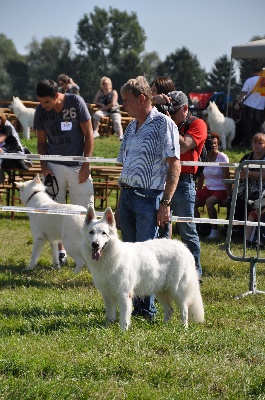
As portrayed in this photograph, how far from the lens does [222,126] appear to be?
19141 millimetres

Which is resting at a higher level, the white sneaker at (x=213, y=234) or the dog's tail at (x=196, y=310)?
the dog's tail at (x=196, y=310)

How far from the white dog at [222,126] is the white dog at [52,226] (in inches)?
410

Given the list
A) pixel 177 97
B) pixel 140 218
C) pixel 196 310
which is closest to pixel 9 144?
pixel 177 97

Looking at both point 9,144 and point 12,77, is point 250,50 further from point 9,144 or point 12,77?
point 12,77

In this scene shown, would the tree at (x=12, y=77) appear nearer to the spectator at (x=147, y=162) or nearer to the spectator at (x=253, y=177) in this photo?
the spectator at (x=253, y=177)

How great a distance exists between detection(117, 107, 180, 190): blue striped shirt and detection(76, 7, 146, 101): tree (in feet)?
127

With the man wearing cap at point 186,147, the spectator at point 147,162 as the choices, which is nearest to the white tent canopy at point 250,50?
the man wearing cap at point 186,147

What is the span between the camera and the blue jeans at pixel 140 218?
6168mm

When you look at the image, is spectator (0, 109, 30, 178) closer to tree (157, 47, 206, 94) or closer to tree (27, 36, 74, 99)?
tree (27, 36, 74, 99)

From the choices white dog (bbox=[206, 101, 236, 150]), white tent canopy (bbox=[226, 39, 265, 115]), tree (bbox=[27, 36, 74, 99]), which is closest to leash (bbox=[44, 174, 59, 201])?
white dog (bbox=[206, 101, 236, 150])

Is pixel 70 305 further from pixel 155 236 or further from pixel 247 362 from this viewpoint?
pixel 247 362

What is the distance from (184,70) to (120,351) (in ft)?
146

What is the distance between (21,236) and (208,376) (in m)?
7.02

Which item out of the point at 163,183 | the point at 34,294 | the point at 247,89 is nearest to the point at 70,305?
the point at 34,294
